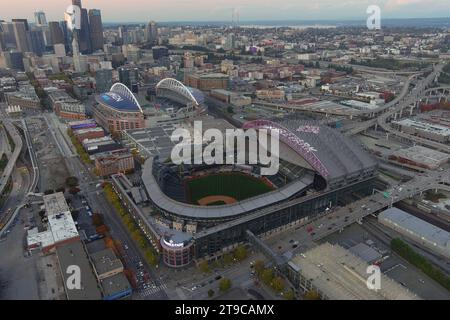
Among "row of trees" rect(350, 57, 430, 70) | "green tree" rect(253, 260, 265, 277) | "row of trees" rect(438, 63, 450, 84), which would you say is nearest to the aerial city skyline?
"green tree" rect(253, 260, 265, 277)

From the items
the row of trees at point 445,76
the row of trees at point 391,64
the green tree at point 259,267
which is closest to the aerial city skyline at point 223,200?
the green tree at point 259,267

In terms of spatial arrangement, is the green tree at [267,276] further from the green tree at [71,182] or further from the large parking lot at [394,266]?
the green tree at [71,182]

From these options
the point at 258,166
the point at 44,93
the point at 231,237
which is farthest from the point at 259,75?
the point at 231,237

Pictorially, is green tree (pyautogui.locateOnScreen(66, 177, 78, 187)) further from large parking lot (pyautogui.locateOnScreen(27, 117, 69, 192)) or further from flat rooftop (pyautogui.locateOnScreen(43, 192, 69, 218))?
flat rooftop (pyautogui.locateOnScreen(43, 192, 69, 218))

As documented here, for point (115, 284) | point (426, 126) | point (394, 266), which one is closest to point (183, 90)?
point (426, 126)

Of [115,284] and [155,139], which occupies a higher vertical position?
[155,139]

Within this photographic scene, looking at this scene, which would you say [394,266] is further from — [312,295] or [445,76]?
[445,76]
